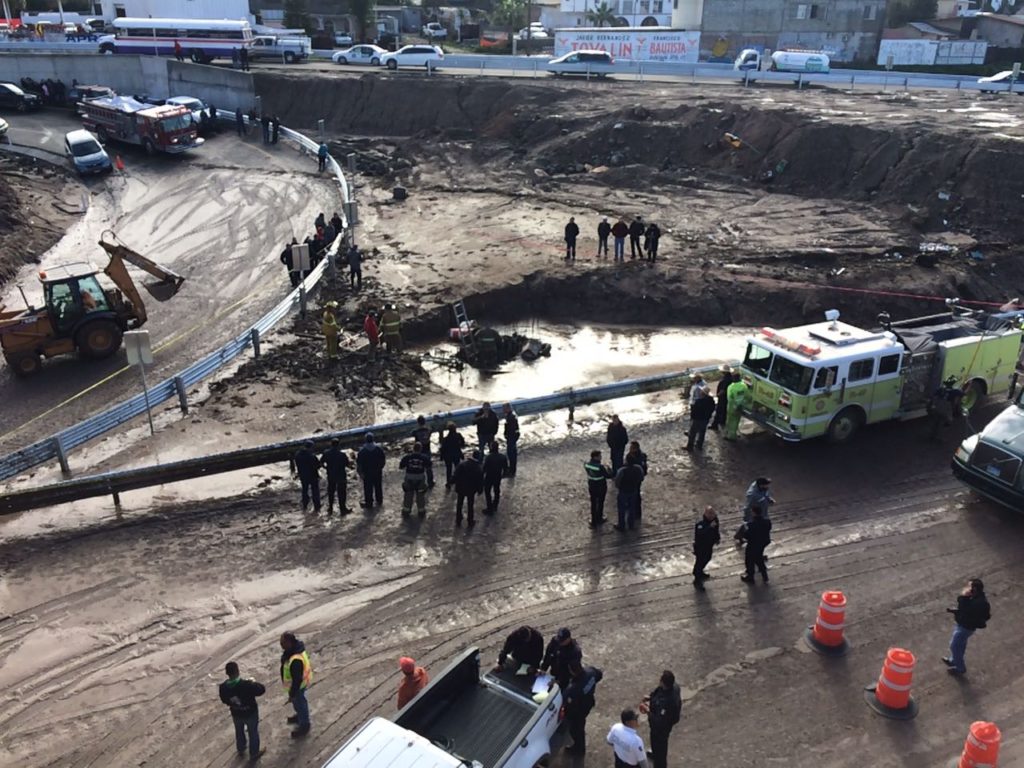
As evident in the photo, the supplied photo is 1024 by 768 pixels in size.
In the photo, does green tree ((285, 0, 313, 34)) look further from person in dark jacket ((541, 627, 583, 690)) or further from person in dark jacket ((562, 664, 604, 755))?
person in dark jacket ((562, 664, 604, 755))

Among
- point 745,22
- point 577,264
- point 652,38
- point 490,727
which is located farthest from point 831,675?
point 745,22

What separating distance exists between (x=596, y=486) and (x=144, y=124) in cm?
3374

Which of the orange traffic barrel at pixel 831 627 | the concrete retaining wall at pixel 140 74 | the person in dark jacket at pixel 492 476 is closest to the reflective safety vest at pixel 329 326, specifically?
the person in dark jacket at pixel 492 476

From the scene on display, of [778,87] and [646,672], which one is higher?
[778,87]

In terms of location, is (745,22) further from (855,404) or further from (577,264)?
(855,404)

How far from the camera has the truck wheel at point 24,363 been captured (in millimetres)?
18500

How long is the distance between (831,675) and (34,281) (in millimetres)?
25188

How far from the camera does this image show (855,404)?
1602 cm

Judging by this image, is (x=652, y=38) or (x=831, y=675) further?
(x=652, y=38)

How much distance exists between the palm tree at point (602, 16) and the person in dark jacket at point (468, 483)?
264ft

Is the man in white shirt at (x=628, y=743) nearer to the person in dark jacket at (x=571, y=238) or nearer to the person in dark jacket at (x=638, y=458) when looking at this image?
the person in dark jacket at (x=638, y=458)

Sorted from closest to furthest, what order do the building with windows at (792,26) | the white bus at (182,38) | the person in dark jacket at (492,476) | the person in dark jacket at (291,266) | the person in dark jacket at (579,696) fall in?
the person in dark jacket at (579,696)
the person in dark jacket at (492,476)
the person in dark jacket at (291,266)
the white bus at (182,38)
the building with windows at (792,26)

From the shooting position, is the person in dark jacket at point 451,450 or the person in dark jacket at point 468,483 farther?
the person in dark jacket at point 451,450

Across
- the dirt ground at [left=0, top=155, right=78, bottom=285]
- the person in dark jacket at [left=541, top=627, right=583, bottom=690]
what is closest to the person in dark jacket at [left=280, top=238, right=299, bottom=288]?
the dirt ground at [left=0, top=155, right=78, bottom=285]
